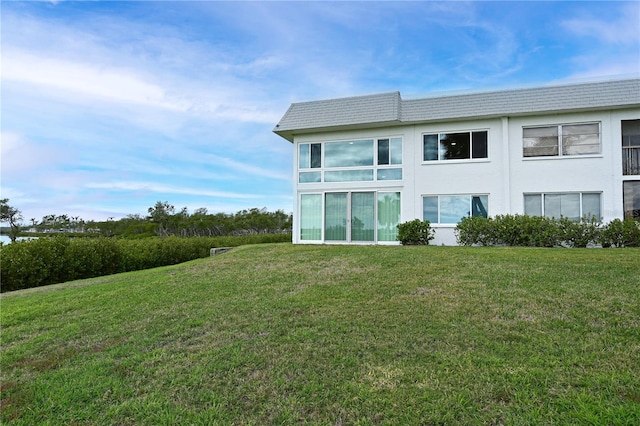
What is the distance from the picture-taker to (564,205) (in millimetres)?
13781

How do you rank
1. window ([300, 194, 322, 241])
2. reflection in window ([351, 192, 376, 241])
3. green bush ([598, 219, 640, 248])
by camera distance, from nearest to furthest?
green bush ([598, 219, 640, 248])
reflection in window ([351, 192, 376, 241])
window ([300, 194, 322, 241])

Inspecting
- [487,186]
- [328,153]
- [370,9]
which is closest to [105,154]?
[328,153]

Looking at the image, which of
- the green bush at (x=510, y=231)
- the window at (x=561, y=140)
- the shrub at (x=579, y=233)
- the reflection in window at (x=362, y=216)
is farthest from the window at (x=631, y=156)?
the reflection in window at (x=362, y=216)

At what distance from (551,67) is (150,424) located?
17.6 meters

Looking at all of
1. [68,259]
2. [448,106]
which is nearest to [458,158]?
[448,106]

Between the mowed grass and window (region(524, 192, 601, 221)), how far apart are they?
22.5 feet

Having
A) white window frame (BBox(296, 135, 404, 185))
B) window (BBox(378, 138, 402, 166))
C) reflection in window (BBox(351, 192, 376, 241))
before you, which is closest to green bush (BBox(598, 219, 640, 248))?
white window frame (BBox(296, 135, 404, 185))

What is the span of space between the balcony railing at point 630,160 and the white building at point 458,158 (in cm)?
4

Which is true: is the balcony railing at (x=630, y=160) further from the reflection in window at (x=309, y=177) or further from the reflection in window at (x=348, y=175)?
the reflection in window at (x=309, y=177)

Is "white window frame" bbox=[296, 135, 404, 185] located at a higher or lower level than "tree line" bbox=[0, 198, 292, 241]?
higher

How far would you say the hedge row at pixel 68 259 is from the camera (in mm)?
10438

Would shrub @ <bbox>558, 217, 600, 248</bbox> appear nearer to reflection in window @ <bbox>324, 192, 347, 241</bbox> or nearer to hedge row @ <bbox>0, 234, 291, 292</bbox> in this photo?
reflection in window @ <bbox>324, 192, 347, 241</bbox>

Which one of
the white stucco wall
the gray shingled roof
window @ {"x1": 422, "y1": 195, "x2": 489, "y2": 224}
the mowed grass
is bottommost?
the mowed grass

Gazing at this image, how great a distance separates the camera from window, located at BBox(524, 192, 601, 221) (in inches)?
532
